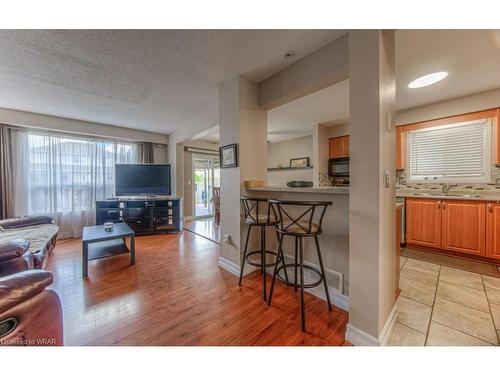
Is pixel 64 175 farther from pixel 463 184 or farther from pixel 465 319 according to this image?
pixel 463 184

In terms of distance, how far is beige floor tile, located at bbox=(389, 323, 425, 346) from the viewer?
1.27m

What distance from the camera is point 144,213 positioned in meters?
4.04

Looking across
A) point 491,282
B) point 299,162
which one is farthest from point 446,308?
point 299,162

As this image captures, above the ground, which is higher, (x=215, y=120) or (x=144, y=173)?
(x=215, y=120)

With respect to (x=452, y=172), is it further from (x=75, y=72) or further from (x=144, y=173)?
(x=144, y=173)

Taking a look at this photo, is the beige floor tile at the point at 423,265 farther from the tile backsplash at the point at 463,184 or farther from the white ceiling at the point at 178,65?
the white ceiling at the point at 178,65

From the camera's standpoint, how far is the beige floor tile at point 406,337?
1.27m

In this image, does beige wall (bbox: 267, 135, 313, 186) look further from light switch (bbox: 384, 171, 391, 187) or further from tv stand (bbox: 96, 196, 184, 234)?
light switch (bbox: 384, 171, 391, 187)

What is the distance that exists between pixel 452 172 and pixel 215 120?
3.90 m

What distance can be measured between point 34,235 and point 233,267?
2410 millimetres

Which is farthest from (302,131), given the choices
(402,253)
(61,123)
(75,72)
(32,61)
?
(61,123)

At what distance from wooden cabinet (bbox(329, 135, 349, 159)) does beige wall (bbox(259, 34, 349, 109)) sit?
8.31 ft

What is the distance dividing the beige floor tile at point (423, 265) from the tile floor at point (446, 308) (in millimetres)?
27

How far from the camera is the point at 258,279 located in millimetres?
2129
